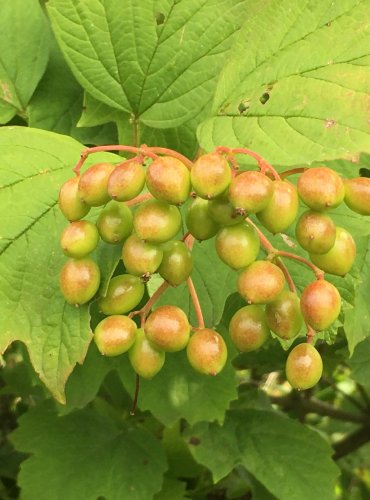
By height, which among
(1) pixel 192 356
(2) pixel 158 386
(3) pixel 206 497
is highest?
(1) pixel 192 356

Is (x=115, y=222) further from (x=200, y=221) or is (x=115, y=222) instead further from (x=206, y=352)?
(x=206, y=352)

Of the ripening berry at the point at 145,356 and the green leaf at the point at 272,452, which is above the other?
the ripening berry at the point at 145,356

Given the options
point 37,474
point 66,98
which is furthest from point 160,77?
point 37,474

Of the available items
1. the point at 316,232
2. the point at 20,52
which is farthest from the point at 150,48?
the point at 316,232

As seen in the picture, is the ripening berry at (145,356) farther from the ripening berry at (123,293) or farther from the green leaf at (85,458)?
the green leaf at (85,458)

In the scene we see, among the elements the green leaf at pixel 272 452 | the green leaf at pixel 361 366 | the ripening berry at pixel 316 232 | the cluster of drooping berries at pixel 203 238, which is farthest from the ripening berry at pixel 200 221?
the green leaf at pixel 272 452

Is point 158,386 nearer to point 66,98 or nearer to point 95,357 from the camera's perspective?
point 95,357
